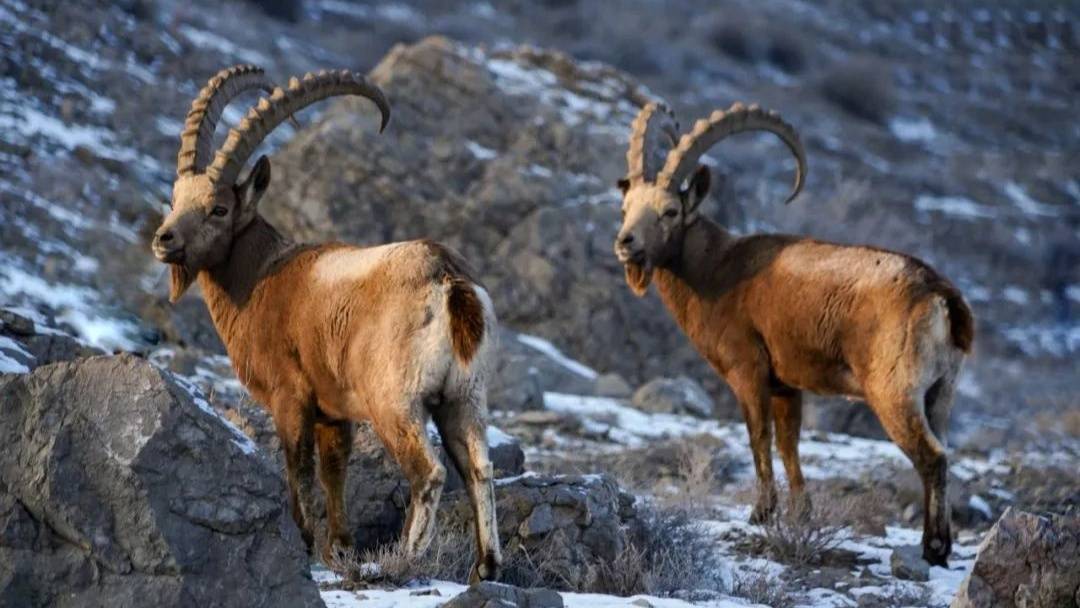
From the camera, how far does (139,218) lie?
75.5 ft

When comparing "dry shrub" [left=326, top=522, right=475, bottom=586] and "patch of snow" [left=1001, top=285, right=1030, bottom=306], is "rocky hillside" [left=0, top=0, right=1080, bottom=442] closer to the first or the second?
"patch of snow" [left=1001, top=285, right=1030, bottom=306]

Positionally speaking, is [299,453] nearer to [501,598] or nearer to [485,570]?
[485,570]

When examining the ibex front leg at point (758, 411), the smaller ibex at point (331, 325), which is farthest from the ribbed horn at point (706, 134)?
the smaller ibex at point (331, 325)

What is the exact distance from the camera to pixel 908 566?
9.62m

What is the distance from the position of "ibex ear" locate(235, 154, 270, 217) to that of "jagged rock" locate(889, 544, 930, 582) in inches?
168

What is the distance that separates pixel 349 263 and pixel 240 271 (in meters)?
1.14

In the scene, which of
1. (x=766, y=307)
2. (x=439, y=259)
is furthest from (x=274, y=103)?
(x=766, y=307)

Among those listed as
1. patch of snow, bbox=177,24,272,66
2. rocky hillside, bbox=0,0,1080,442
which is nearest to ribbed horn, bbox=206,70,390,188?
rocky hillside, bbox=0,0,1080,442

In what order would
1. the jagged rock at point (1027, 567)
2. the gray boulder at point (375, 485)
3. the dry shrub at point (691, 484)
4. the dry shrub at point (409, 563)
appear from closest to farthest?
the jagged rock at point (1027, 567)
the dry shrub at point (409, 563)
the gray boulder at point (375, 485)
the dry shrub at point (691, 484)

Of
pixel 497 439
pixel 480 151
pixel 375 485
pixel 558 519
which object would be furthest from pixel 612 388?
pixel 558 519

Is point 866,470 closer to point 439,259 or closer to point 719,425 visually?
point 719,425

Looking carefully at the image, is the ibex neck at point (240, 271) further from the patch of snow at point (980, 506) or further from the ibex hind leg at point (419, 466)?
the patch of snow at point (980, 506)

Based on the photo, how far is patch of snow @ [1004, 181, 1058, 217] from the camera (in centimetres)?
A: 4409

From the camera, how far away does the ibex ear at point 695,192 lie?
12.1m
